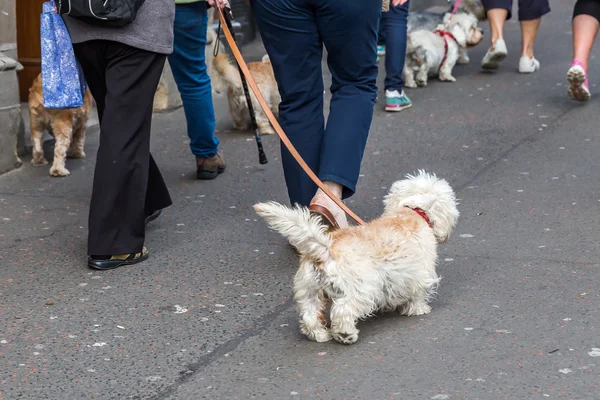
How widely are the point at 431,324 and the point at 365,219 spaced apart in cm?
155

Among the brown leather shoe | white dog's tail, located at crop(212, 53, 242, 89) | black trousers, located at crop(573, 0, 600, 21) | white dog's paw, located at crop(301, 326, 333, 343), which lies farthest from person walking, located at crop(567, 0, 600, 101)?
white dog's paw, located at crop(301, 326, 333, 343)

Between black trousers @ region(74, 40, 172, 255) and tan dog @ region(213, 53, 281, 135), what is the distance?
→ 2.98 metres

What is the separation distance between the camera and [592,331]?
383cm

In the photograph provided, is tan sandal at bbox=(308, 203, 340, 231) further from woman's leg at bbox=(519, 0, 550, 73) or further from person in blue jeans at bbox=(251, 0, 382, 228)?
woman's leg at bbox=(519, 0, 550, 73)

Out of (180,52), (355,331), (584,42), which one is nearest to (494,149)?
(584,42)

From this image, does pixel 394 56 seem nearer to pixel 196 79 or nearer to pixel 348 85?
pixel 196 79

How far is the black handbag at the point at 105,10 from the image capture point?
A: 4.34 meters

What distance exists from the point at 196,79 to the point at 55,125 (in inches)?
41.6

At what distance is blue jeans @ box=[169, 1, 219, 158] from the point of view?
5.90 metres

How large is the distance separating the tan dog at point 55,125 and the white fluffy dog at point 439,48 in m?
3.85

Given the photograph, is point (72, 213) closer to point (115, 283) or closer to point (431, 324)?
point (115, 283)

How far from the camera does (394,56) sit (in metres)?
8.50

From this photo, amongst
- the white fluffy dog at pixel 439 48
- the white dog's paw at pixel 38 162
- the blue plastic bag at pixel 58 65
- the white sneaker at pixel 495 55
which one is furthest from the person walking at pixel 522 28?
the blue plastic bag at pixel 58 65

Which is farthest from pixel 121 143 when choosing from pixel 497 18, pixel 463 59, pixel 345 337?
pixel 463 59
